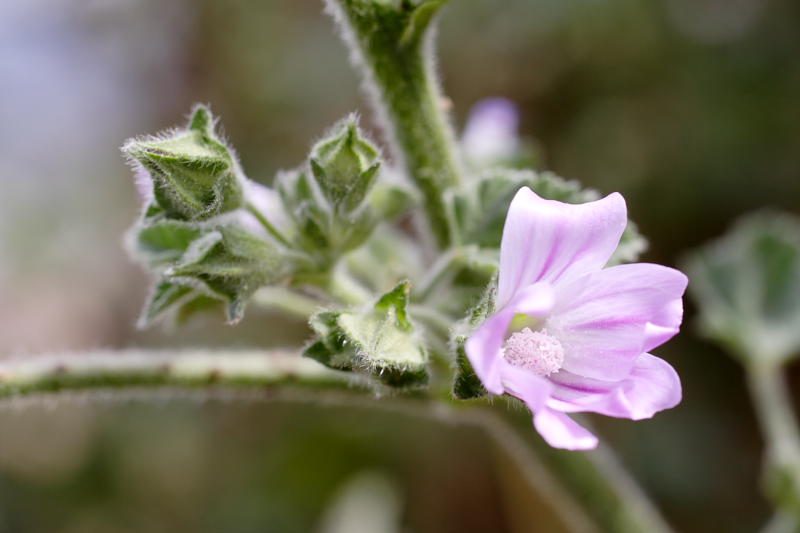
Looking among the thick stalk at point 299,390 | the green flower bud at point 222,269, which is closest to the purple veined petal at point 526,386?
the thick stalk at point 299,390

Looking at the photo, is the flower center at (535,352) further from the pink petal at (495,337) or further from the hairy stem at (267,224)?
the hairy stem at (267,224)

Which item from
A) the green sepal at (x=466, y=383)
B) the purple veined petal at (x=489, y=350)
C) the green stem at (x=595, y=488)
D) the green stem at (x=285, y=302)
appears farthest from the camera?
the green stem at (x=595, y=488)

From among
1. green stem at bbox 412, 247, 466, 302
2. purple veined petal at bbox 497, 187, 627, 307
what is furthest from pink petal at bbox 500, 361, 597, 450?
green stem at bbox 412, 247, 466, 302

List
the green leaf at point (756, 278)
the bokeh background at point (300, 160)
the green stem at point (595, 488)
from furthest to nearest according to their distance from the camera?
the bokeh background at point (300, 160) → the green leaf at point (756, 278) → the green stem at point (595, 488)

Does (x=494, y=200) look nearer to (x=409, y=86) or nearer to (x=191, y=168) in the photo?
(x=409, y=86)

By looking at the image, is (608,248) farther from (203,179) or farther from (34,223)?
(34,223)

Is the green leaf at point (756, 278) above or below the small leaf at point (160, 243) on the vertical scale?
below

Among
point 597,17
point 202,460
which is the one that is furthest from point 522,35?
point 202,460

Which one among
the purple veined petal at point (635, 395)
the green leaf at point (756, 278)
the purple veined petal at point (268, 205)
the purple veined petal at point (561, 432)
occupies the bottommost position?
the green leaf at point (756, 278)
